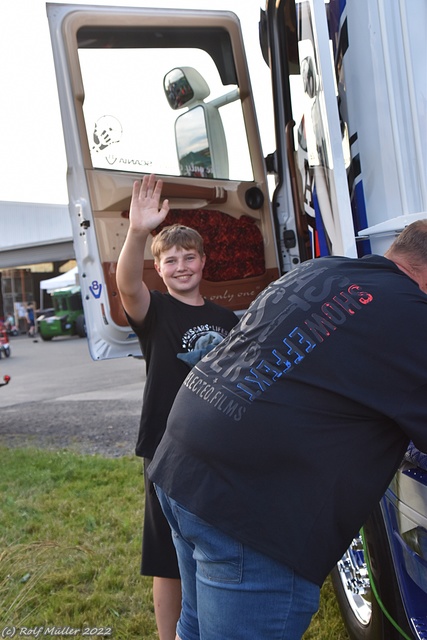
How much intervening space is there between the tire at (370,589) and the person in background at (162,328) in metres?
0.68

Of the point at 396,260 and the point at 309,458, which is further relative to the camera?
the point at 396,260

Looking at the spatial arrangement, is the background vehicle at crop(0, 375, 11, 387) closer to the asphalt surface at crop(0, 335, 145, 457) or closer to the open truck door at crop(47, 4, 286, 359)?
the asphalt surface at crop(0, 335, 145, 457)

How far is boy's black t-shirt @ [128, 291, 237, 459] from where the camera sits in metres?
2.26

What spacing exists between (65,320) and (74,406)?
1497cm

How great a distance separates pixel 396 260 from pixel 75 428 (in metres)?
6.19

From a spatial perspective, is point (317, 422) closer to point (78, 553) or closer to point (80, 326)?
point (78, 553)

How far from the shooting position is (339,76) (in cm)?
270

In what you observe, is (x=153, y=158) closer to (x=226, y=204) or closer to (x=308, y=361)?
(x=226, y=204)

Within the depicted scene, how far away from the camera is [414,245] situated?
1.53 m

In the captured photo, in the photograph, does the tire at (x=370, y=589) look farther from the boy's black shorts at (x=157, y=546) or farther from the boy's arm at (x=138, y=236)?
the boy's arm at (x=138, y=236)

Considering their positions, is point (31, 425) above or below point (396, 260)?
below

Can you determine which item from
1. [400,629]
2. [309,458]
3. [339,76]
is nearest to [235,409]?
[309,458]

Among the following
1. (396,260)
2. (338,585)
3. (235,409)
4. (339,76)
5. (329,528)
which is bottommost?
(338,585)

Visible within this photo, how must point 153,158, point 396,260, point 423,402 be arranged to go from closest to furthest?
point 423,402
point 396,260
point 153,158
